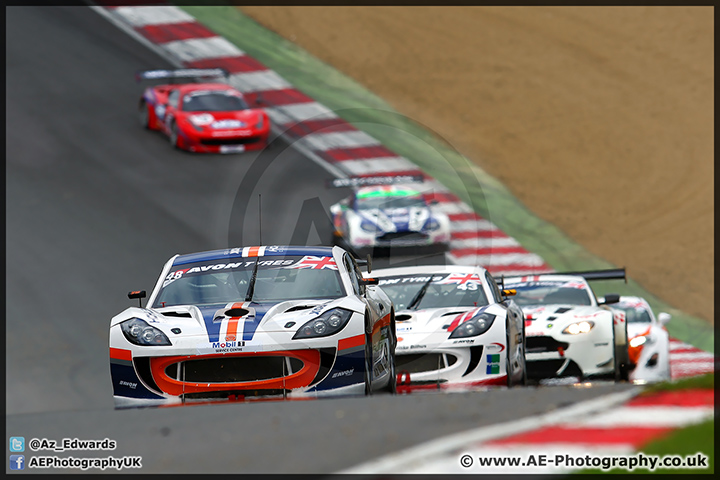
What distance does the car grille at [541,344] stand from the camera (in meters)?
11.5

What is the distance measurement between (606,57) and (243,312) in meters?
20.5

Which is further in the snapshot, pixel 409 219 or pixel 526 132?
pixel 526 132

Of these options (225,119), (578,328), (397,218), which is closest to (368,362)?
(578,328)

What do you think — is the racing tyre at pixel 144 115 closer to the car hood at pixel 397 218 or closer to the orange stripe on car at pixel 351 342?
the car hood at pixel 397 218

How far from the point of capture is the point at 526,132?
24375 mm

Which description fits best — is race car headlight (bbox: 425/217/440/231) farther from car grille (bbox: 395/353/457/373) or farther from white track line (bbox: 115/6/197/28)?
white track line (bbox: 115/6/197/28)

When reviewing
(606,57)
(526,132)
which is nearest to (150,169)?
(526,132)

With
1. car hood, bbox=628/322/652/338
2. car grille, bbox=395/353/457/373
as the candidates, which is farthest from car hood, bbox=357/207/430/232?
car grille, bbox=395/353/457/373

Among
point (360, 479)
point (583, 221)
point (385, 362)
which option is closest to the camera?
point (360, 479)

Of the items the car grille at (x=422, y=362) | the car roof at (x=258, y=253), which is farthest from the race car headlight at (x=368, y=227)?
the car roof at (x=258, y=253)

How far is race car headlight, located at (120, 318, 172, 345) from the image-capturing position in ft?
25.9

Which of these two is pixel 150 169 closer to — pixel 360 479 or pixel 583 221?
pixel 583 221

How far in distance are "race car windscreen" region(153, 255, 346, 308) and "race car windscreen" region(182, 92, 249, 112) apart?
13551 mm

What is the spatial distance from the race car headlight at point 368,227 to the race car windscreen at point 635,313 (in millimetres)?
5535
